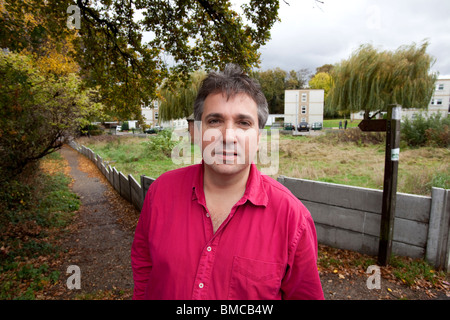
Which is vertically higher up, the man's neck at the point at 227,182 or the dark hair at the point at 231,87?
the dark hair at the point at 231,87

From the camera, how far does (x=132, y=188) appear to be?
936 centimetres

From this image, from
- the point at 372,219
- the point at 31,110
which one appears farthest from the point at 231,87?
the point at 31,110

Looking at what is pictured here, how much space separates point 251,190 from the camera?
1731mm

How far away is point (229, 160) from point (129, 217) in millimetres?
7742

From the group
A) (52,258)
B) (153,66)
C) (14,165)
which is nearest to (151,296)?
(52,258)

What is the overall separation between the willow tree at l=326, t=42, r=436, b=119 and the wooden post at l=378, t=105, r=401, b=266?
2260cm

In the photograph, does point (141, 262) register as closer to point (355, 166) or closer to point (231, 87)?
point (231, 87)

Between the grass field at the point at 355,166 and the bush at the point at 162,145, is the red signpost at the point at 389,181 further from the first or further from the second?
the bush at the point at 162,145

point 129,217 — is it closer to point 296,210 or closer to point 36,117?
point 36,117

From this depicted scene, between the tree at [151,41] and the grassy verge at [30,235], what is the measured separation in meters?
4.14

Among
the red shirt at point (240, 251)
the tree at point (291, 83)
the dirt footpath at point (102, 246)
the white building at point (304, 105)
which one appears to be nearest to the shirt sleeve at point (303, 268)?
the red shirt at point (240, 251)

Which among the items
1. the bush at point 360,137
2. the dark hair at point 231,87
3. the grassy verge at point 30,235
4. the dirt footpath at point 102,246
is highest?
the dark hair at point 231,87

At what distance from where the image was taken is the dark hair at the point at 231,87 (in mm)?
1738
